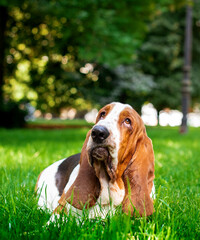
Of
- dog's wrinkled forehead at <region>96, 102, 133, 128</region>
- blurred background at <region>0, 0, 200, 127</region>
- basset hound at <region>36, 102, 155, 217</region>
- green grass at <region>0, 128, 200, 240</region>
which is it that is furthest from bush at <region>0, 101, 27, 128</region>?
basset hound at <region>36, 102, 155, 217</region>

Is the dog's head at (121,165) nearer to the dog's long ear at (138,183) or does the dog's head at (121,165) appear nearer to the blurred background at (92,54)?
the dog's long ear at (138,183)

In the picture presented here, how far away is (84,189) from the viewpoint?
239 cm

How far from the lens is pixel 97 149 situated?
2.29m

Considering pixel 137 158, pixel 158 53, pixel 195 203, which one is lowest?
pixel 195 203

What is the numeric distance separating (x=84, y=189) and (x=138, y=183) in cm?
40

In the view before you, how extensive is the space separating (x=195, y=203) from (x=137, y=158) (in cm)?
105

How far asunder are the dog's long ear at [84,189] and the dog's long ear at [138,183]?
8.9 inches

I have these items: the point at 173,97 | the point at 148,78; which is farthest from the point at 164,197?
the point at 173,97

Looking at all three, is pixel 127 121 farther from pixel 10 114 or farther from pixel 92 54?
pixel 10 114

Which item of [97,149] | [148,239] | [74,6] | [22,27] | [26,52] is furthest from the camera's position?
[26,52]

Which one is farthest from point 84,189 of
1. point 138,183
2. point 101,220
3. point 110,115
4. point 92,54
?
point 92,54

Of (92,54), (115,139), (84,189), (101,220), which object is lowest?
(101,220)

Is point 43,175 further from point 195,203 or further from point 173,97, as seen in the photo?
point 173,97

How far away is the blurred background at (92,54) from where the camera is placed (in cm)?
1036
